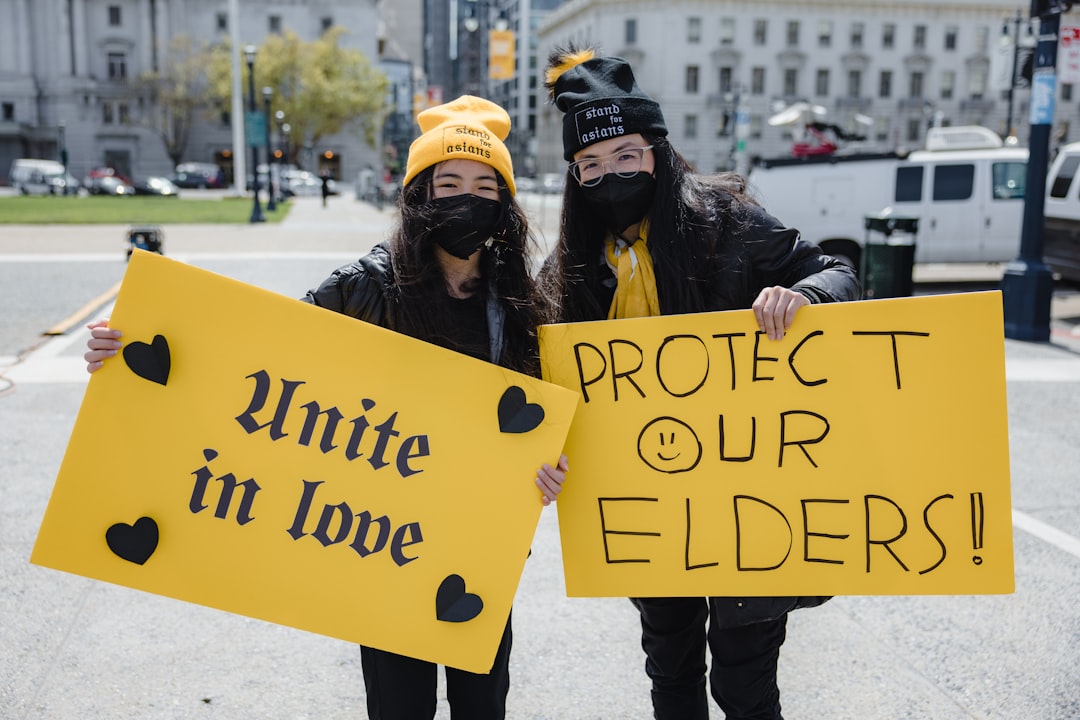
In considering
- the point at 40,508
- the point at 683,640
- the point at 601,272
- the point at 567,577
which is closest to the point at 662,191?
the point at 601,272

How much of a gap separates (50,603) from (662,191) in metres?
2.95

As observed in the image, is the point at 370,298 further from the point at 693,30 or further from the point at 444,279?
the point at 693,30

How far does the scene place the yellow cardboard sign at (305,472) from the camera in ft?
7.18

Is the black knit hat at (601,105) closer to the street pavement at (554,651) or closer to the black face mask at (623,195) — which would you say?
the black face mask at (623,195)

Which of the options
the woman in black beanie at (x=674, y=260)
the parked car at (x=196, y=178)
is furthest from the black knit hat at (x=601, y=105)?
the parked car at (x=196, y=178)

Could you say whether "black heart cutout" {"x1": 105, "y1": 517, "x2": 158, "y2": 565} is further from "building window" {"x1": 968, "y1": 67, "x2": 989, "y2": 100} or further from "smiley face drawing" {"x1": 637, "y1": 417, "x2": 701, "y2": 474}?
"building window" {"x1": 968, "y1": 67, "x2": 989, "y2": 100}

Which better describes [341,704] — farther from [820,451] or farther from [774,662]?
[820,451]

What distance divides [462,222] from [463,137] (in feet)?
0.67

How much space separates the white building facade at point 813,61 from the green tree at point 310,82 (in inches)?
728

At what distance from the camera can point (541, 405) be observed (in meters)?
2.19

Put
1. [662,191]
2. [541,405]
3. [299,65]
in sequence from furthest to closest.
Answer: [299,65]
[662,191]
[541,405]

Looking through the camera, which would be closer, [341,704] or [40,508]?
[341,704]

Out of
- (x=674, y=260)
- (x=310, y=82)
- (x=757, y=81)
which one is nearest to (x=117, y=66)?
(x=310, y=82)

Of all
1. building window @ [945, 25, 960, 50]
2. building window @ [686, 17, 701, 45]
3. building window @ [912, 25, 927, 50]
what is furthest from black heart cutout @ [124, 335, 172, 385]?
building window @ [945, 25, 960, 50]
